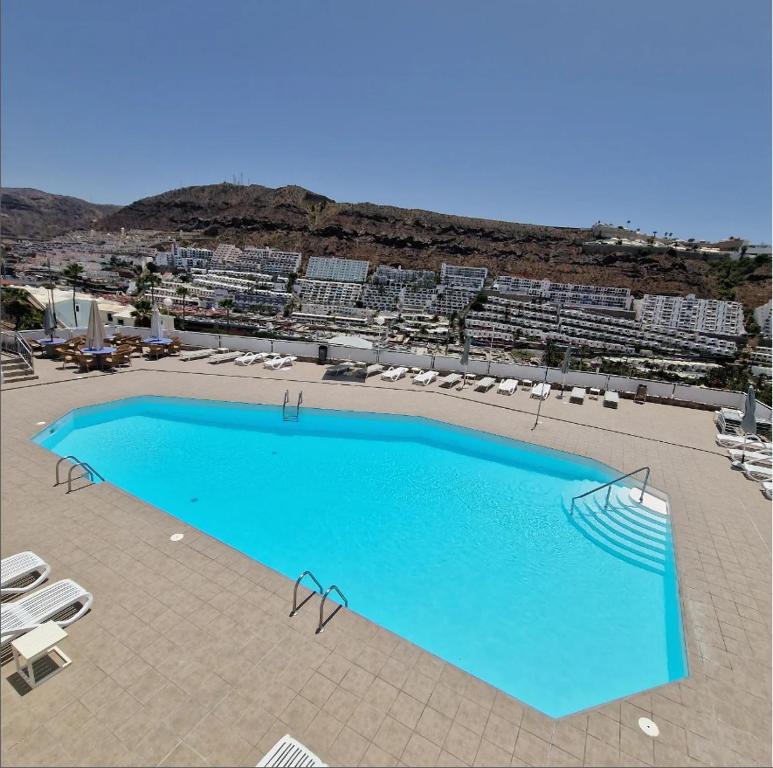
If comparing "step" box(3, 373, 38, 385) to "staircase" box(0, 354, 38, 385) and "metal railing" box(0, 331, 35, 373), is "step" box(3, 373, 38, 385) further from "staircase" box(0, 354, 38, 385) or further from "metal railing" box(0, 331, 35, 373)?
"metal railing" box(0, 331, 35, 373)

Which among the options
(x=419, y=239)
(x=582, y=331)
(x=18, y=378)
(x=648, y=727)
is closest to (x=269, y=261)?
(x=419, y=239)

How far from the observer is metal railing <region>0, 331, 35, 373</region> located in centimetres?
1172

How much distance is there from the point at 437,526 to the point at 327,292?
78134mm

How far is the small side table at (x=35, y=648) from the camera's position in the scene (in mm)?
3560

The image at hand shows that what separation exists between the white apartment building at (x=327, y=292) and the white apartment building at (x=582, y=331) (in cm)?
2185

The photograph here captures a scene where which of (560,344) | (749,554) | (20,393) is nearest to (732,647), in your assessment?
(749,554)

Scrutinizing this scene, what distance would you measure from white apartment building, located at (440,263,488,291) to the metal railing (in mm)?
77652

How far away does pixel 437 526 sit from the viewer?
7.42 meters

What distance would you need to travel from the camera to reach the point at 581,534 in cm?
740

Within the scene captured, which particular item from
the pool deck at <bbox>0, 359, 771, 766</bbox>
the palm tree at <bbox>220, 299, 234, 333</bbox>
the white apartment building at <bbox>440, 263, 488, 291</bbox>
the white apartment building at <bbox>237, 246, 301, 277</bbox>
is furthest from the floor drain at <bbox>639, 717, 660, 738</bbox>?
the white apartment building at <bbox>237, 246, 301, 277</bbox>

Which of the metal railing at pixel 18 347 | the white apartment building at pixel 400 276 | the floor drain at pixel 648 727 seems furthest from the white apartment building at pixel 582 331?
the floor drain at pixel 648 727

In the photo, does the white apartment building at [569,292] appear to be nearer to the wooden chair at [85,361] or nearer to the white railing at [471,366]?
the white railing at [471,366]

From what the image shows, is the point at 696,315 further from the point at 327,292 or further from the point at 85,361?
the point at 85,361

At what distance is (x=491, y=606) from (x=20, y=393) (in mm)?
11417
